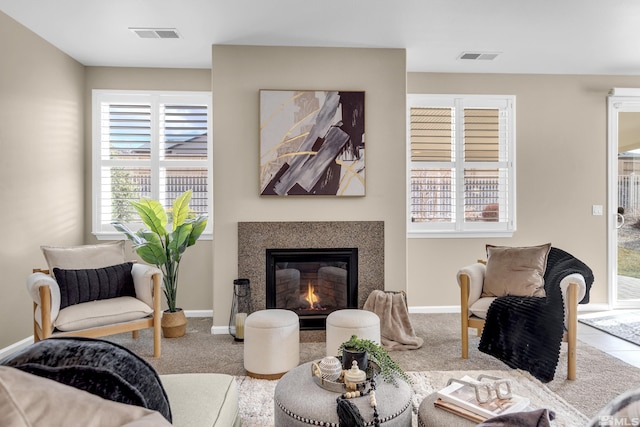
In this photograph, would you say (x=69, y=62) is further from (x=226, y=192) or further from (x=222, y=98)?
(x=226, y=192)

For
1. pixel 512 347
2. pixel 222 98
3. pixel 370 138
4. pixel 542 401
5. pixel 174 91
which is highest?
pixel 174 91

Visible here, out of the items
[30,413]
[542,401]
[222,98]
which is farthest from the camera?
[222,98]

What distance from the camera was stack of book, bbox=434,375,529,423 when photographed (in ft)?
4.98

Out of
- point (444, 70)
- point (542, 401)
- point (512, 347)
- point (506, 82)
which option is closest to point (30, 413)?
point (542, 401)

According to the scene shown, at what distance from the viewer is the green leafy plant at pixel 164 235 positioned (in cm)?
363

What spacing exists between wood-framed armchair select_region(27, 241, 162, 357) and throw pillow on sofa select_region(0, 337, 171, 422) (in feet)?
Result: 6.62

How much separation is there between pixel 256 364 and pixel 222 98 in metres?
2.46

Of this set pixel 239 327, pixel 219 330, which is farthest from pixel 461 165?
pixel 219 330

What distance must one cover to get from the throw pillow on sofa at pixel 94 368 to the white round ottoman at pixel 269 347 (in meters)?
1.62

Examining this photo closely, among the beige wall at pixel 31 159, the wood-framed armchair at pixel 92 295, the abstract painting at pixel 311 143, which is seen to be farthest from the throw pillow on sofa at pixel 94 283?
the abstract painting at pixel 311 143

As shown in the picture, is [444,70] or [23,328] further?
[444,70]

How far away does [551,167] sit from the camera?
4.59 m

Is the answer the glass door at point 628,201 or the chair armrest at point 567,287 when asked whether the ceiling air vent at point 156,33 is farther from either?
the glass door at point 628,201

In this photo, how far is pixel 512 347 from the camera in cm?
290
